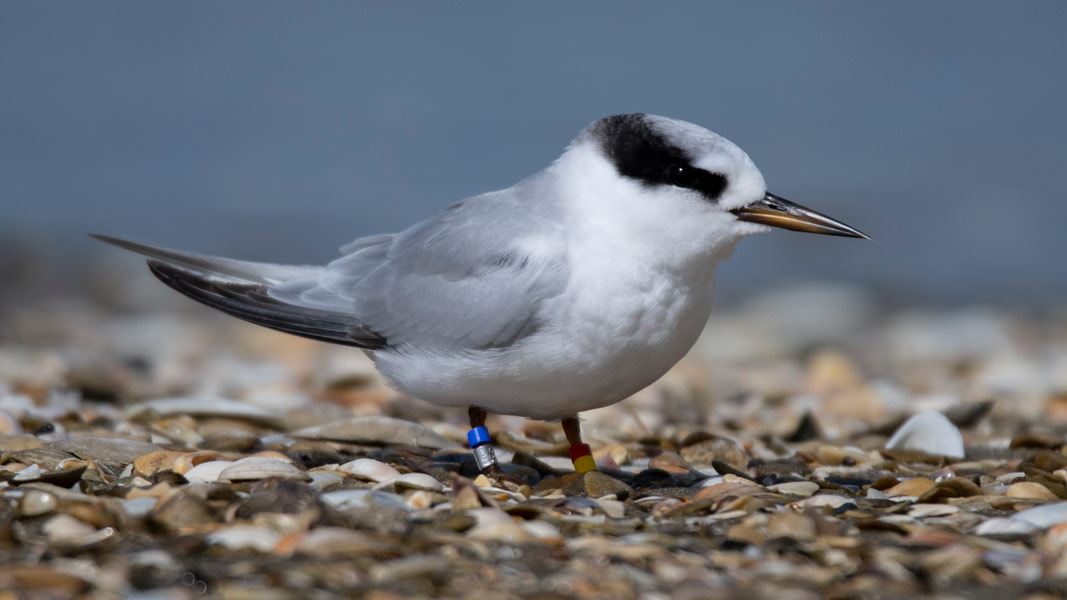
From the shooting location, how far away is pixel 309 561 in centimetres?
274

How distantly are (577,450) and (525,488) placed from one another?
0.42 m

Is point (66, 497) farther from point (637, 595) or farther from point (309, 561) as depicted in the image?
point (637, 595)

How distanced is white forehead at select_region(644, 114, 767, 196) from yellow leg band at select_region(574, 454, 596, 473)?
98 centimetres

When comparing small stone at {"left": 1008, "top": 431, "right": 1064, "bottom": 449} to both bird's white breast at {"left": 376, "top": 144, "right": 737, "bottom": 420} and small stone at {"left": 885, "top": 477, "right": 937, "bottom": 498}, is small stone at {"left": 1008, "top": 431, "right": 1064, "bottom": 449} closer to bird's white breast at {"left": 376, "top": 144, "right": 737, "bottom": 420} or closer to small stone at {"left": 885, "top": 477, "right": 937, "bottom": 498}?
small stone at {"left": 885, "top": 477, "right": 937, "bottom": 498}

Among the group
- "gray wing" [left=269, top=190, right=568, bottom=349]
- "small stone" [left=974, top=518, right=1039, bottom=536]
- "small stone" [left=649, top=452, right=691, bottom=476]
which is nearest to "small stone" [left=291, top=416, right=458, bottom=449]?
"gray wing" [left=269, top=190, right=568, bottom=349]

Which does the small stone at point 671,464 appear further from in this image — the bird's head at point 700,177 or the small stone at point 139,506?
the small stone at point 139,506

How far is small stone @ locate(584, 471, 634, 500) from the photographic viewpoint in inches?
147

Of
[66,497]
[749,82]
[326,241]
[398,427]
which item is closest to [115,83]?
[326,241]

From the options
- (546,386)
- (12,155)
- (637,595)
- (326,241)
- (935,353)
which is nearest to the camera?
(637,595)

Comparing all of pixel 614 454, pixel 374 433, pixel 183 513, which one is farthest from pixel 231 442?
pixel 183 513

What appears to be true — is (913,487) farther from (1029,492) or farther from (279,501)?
(279,501)

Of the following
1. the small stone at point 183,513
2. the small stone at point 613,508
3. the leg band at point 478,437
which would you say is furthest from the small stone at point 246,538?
the leg band at point 478,437

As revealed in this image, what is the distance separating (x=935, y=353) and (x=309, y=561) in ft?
21.6

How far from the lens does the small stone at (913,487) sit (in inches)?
149
